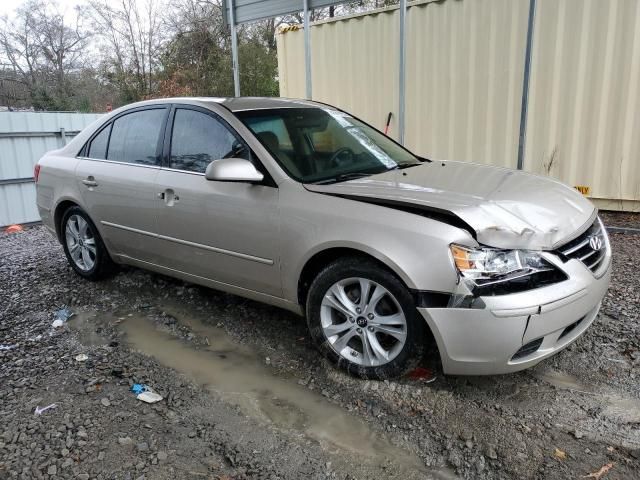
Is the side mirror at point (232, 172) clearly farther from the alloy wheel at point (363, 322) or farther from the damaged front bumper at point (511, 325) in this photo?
the damaged front bumper at point (511, 325)

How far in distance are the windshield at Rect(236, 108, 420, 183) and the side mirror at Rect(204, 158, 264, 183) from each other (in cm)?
22

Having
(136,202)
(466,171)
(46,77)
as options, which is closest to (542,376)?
(466,171)

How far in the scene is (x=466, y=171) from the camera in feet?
12.0

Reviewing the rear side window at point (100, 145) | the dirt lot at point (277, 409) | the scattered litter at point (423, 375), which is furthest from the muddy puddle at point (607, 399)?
the rear side window at point (100, 145)

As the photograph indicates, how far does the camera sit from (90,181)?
181 inches

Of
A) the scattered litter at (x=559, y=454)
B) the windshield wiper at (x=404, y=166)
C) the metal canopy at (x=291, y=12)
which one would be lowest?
the scattered litter at (x=559, y=454)

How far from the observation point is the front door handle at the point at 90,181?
15.0 feet

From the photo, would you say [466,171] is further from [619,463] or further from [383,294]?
[619,463]

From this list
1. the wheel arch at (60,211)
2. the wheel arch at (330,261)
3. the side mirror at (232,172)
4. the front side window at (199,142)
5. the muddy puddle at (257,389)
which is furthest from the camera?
the wheel arch at (60,211)

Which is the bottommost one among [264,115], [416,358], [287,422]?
[287,422]

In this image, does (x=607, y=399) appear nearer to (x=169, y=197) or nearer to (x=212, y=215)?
(x=212, y=215)

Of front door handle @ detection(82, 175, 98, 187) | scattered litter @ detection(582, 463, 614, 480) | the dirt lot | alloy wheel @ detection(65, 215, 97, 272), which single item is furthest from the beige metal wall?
alloy wheel @ detection(65, 215, 97, 272)

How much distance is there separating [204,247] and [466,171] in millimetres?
1863

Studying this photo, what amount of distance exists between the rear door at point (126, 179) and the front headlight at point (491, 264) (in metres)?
2.37
